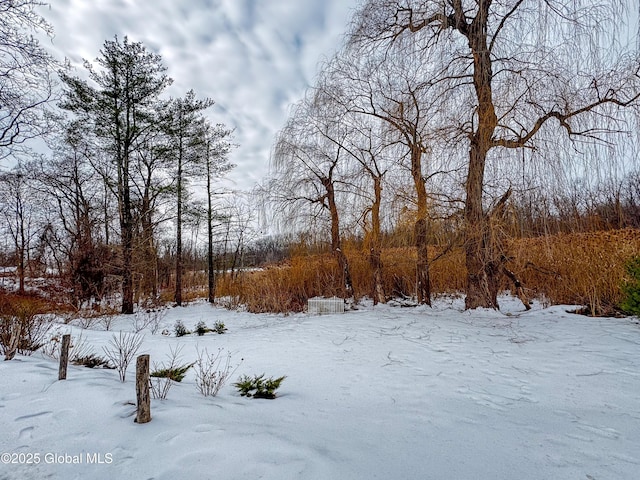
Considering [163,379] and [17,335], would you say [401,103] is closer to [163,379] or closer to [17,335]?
[163,379]

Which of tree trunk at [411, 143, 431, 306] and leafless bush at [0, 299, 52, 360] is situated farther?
tree trunk at [411, 143, 431, 306]

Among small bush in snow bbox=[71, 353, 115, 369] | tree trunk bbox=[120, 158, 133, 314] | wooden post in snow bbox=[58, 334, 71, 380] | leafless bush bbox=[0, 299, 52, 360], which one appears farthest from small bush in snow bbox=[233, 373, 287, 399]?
tree trunk bbox=[120, 158, 133, 314]

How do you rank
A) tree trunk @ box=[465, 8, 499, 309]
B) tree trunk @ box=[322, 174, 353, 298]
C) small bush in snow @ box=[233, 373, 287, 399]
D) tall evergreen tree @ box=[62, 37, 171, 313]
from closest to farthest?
1. small bush in snow @ box=[233, 373, 287, 399]
2. tree trunk @ box=[465, 8, 499, 309]
3. tree trunk @ box=[322, 174, 353, 298]
4. tall evergreen tree @ box=[62, 37, 171, 313]

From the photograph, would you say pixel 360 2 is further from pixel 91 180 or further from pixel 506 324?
pixel 91 180

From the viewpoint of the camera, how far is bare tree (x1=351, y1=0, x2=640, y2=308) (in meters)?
3.71

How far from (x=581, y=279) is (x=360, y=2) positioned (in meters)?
6.80

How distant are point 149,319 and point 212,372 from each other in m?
6.50

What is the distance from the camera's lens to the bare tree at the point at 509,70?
3715mm

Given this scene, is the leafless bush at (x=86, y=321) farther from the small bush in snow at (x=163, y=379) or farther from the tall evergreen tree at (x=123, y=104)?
the small bush in snow at (x=163, y=379)

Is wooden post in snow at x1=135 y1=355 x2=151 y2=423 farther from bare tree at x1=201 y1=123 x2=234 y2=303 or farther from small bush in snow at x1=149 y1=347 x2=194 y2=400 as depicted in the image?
bare tree at x1=201 y1=123 x2=234 y2=303

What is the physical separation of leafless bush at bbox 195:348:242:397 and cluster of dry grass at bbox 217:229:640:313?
15.4 ft

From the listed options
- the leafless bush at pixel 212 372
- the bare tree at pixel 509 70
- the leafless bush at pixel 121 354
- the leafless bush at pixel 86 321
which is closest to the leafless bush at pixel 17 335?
the leafless bush at pixel 121 354

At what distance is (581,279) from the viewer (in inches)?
225

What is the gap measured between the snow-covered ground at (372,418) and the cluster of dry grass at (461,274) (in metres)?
1.52
